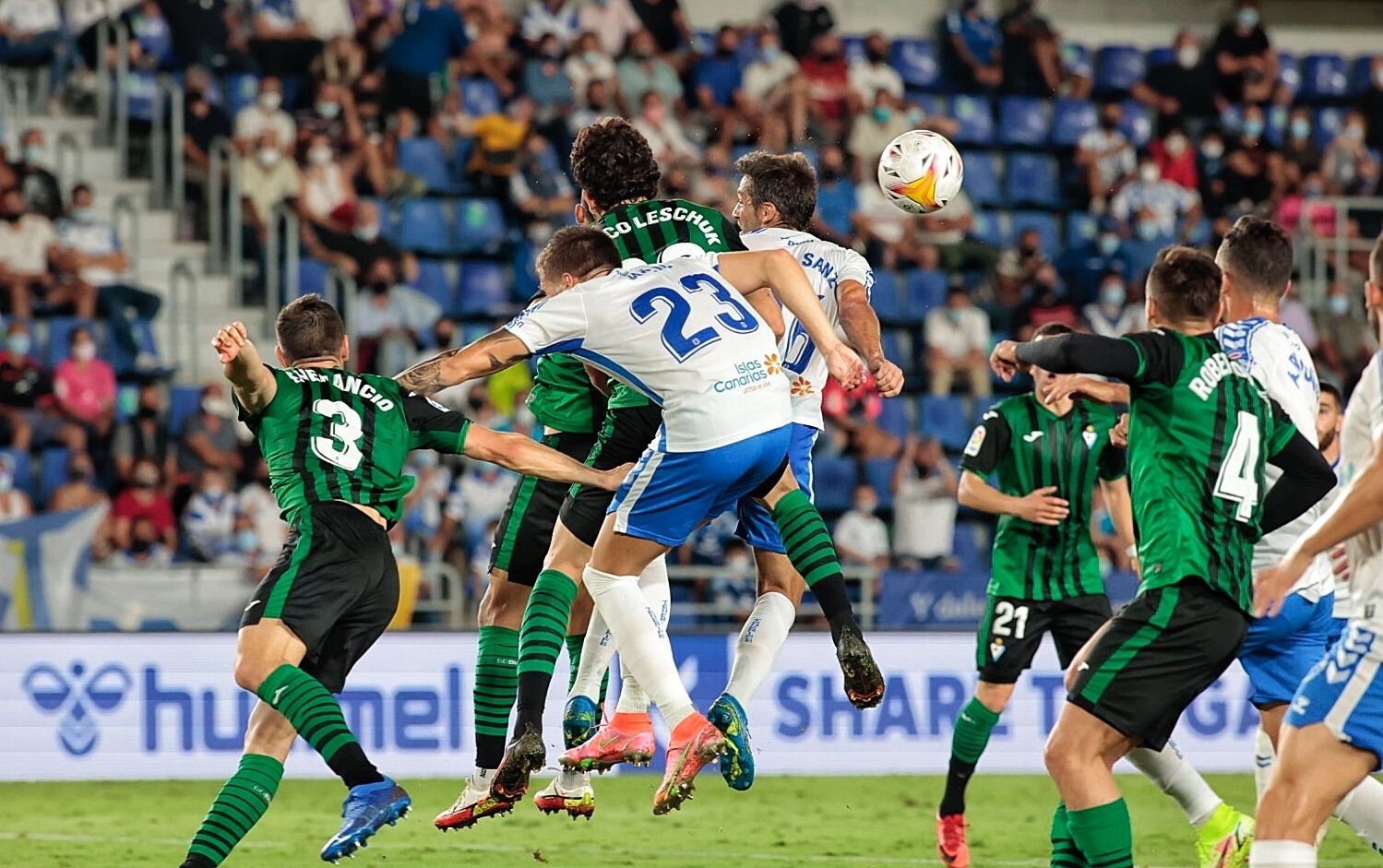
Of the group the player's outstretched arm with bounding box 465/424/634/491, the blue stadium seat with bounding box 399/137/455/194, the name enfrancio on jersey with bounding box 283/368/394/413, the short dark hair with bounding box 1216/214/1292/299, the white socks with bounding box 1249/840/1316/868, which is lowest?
the white socks with bounding box 1249/840/1316/868

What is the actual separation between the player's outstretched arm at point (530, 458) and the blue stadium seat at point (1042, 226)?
497 inches

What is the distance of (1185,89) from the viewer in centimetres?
2055

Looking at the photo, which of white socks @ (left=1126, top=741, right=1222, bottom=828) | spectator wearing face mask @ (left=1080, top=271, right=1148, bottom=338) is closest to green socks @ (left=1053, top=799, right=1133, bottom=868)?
white socks @ (left=1126, top=741, right=1222, bottom=828)

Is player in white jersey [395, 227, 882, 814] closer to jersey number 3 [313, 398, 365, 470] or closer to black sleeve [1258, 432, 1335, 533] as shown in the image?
jersey number 3 [313, 398, 365, 470]

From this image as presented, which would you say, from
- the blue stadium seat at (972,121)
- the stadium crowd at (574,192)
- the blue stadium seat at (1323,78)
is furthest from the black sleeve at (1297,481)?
the blue stadium seat at (1323,78)

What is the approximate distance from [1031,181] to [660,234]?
12.8 meters

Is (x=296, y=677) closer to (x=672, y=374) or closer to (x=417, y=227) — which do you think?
(x=672, y=374)

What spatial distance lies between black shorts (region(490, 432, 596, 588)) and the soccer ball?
5.46ft

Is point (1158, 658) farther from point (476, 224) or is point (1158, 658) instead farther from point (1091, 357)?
point (476, 224)

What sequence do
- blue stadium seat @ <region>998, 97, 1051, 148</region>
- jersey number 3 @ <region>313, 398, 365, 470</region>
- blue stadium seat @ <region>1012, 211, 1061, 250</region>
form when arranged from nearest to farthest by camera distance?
jersey number 3 @ <region>313, 398, 365, 470</region> < blue stadium seat @ <region>1012, 211, 1061, 250</region> < blue stadium seat @ <region>998, 97, 1051, 148</region>

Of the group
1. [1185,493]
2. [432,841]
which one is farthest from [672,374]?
[432,841]

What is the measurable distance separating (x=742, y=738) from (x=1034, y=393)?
307cm

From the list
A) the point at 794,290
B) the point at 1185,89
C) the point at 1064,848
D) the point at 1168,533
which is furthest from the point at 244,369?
the point at 1185,89

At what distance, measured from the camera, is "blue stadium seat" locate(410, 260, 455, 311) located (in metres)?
16.7
